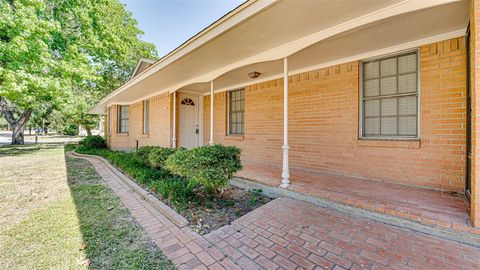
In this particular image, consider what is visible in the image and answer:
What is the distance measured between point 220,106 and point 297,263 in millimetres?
6056

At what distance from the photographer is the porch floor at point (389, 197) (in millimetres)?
2359

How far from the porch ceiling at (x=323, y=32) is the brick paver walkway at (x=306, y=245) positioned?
8.97ft

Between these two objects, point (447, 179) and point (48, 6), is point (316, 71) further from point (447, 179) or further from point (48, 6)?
point (48, 6)

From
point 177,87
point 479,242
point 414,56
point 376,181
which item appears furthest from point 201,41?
point 479,242

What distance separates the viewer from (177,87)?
695cm

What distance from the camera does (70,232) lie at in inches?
101

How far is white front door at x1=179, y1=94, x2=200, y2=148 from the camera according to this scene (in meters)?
7.68

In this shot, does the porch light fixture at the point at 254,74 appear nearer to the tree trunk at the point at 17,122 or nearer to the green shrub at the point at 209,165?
the green shrub at the point at 209,165

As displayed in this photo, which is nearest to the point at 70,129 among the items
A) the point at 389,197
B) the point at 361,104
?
the point at 361,104

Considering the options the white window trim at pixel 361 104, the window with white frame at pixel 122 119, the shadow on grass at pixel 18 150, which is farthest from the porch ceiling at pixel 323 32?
the shadow on grass at pixel 18 150

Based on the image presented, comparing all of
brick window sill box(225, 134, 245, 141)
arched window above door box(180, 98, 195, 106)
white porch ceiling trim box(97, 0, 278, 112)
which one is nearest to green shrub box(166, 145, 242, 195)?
white porch ceiling trim box(97, 0, 278, 112)

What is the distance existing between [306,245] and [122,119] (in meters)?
12.2

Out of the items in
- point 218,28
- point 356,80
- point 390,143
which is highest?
point 218,28

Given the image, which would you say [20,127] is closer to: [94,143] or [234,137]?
[94,143]
